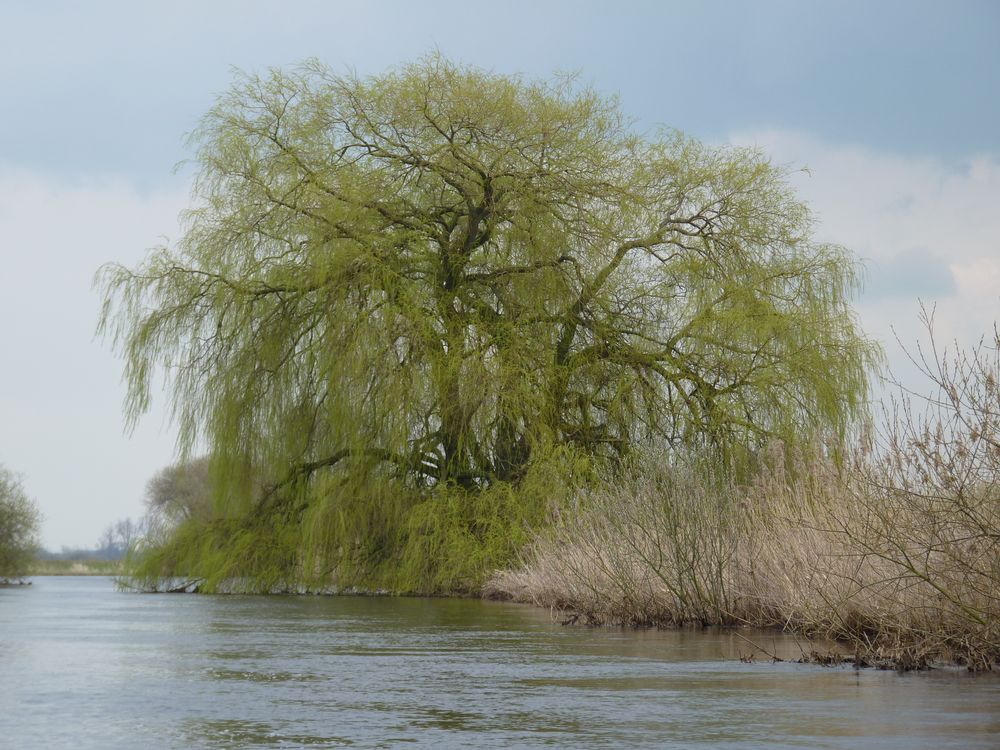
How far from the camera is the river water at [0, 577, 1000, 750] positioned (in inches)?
204

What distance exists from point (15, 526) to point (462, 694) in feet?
99.4

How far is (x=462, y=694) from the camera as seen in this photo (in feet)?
22.4

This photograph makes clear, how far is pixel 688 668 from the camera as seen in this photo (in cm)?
813

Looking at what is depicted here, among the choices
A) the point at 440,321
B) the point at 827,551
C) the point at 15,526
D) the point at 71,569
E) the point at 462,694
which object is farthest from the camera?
the point at 71,569

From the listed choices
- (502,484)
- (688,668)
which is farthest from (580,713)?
(502,484)

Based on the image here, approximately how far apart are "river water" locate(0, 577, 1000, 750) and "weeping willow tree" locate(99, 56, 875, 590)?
9.30m

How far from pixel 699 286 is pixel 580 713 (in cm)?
1808

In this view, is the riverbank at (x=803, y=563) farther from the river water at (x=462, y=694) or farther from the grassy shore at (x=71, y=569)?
the grassy shore at (x=71, y=569)

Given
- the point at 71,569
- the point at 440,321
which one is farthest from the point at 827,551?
the point at 71,569

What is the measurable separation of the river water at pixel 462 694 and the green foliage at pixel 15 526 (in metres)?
23.7

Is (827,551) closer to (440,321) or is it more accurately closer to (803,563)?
(803,563)

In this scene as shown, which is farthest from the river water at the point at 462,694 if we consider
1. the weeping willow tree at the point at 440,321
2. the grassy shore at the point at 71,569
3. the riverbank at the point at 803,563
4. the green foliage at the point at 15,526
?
the grassy shore at the point at 71,569

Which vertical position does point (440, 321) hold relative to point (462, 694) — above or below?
above

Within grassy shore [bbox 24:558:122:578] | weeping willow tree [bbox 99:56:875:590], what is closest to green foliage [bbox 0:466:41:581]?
weeping willow tree [bbox 99:56:875:590]
